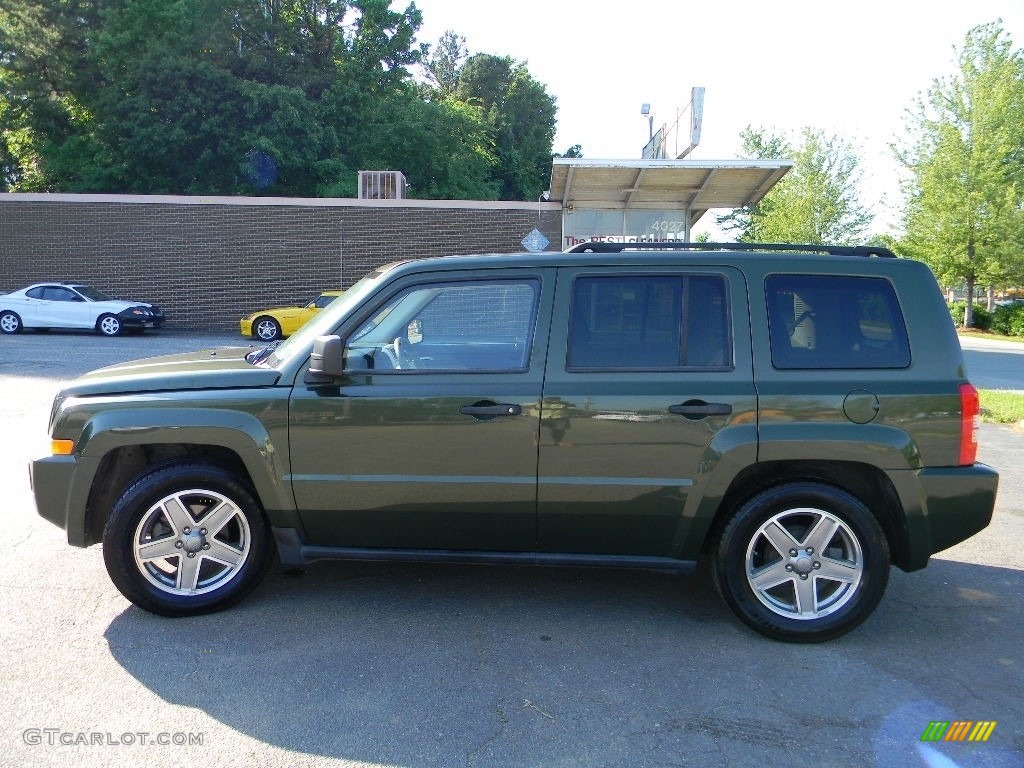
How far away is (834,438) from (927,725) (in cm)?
→ 122

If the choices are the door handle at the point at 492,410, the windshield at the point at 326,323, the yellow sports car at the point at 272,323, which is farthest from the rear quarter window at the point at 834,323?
the yellow sports car at the point at 272,323

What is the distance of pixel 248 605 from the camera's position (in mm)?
3938

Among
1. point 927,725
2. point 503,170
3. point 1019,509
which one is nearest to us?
point 927,725

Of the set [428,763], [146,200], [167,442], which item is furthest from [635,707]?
[146,200]

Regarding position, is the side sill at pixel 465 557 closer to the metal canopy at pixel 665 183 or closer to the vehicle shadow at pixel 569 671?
the vehicle shadow at pixel 569 671

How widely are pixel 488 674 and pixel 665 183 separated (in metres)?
15.1

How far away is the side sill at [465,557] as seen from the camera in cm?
372

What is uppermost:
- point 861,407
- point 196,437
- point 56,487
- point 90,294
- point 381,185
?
point 381,185

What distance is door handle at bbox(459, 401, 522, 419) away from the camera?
3.57 meters

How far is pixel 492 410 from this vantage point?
3.58 m

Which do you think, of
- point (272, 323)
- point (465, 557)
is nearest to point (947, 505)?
point (465, 557)

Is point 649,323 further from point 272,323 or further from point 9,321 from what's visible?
point 9,321

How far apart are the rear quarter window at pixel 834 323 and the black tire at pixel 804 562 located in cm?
62

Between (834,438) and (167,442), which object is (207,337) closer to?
(167,442)
